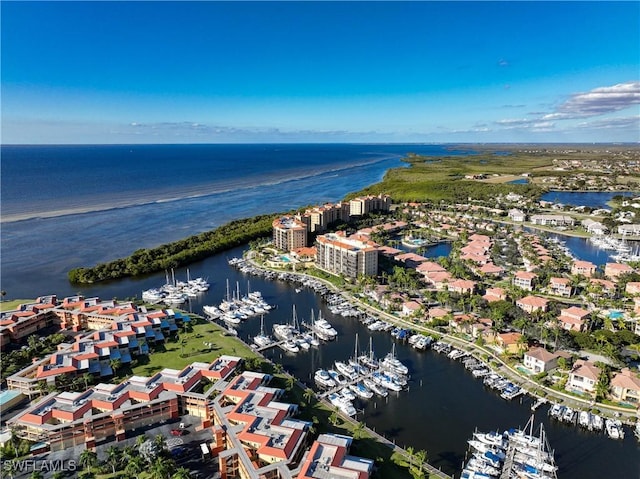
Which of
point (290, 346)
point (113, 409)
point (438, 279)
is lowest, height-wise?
point (290, 346)

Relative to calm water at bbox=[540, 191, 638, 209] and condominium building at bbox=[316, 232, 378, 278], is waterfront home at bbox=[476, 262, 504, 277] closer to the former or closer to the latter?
condominium building at bbox=[316, 232, 378, 278]

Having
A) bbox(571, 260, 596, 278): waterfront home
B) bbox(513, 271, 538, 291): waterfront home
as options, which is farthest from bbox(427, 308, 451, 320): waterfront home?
bbox(571, 260, 596, 278): waterfront home

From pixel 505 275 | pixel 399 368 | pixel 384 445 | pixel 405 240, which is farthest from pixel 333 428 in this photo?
pixel 405 240

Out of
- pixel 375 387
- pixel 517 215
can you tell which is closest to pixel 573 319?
pixel 375 387

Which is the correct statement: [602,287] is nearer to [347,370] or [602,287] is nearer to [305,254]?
[347,370]

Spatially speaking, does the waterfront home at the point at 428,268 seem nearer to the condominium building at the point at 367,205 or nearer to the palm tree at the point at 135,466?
the condominium building at the point at 367,205
